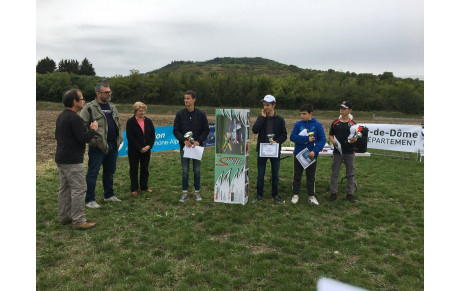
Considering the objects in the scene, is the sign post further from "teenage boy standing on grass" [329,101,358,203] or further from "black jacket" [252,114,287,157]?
"teenage boy standing on grass" [329,101,358,203]

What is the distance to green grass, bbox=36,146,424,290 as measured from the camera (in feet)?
11.6

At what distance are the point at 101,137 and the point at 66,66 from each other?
91.8 m

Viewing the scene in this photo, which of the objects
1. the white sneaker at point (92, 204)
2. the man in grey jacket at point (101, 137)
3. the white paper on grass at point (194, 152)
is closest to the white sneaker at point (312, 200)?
the white paper on grass at point (194, 152)

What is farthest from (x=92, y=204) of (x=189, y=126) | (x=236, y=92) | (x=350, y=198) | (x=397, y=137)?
(x=236, y=92)

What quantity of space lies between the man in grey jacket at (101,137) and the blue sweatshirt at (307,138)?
3580 mm

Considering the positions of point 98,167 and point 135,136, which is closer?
point 98,167

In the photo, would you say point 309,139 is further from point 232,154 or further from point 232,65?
point 232,65

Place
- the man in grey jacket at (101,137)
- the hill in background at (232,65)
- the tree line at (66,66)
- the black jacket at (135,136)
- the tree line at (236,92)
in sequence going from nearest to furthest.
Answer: the man in grey jacket at (101,137) → the black jacket at (135,136) → the tree line at (236,92) → the tree line at (66,66) → the hill in background at (232,65)

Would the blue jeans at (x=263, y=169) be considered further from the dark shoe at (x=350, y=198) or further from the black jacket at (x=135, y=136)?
the black jacket at (x=135, y=136)

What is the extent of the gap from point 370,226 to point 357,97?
6062 cm

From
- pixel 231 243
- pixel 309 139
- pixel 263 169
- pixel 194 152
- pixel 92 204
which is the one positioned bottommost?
pixel 231 243

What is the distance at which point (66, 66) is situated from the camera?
83875 mm

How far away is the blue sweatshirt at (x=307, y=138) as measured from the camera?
20.3 ft

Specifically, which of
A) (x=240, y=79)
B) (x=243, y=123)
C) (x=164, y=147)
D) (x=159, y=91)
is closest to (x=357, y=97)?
(x=240, y=79)
